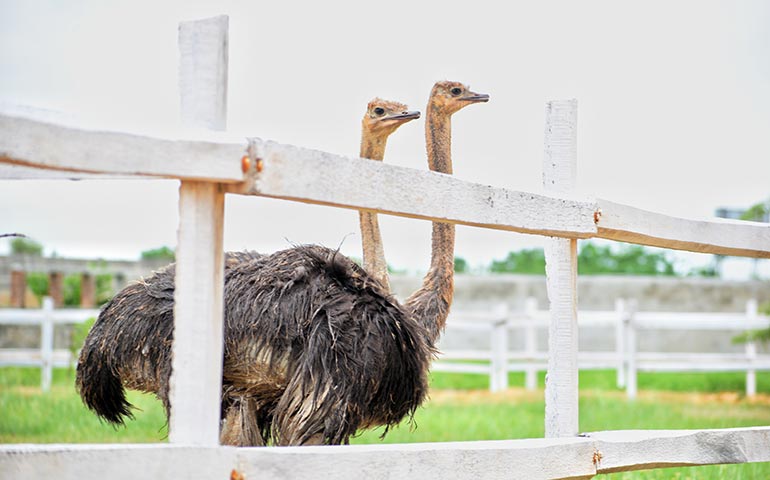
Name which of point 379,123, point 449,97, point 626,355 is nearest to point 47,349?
point 626,355

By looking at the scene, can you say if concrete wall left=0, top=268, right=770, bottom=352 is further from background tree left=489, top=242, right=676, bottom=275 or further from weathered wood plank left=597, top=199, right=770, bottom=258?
weathered wood plank left=597, top=199, right=770, bottom=258

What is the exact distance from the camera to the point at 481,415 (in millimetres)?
11141

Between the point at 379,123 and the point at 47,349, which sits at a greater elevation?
the point at 379,123

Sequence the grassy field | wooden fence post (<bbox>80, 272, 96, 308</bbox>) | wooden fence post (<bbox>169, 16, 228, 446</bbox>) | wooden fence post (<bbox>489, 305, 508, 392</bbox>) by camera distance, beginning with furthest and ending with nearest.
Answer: wooden fence post (<bbox>80, 272, 96, 308</bbox>) → wooden fence post (<bbox>489, 305, 508, 392</bbox>) → the grassy field → wooden fence post (<bbox>169, 16, 228, 446</bbox>)

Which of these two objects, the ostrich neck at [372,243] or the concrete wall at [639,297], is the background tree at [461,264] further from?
the ostrich neck at [372,243]

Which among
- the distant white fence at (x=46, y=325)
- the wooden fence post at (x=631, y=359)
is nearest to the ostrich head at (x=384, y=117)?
the wooden fence post at (x=631, y=359)

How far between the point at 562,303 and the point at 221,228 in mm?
1491

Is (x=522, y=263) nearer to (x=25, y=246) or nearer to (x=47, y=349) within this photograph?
(x=25, y=246)

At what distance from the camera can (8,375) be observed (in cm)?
1565

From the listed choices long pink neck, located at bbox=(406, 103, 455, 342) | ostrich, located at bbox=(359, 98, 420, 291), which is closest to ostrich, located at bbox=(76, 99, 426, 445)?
long pink neck, located at bbox=(406, 103, 455, 342)

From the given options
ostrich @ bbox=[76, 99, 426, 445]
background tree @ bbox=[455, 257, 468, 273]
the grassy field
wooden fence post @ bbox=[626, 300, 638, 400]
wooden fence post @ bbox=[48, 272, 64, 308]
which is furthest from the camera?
background tree @ bbox=[455, 257, 468, 273]

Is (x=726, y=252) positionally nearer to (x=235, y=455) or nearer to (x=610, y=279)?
(x=235, y=455)

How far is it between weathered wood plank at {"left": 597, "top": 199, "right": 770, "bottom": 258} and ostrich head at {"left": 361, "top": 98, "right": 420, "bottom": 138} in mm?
1537

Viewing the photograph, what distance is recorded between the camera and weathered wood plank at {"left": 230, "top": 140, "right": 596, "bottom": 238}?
8.42 ft
